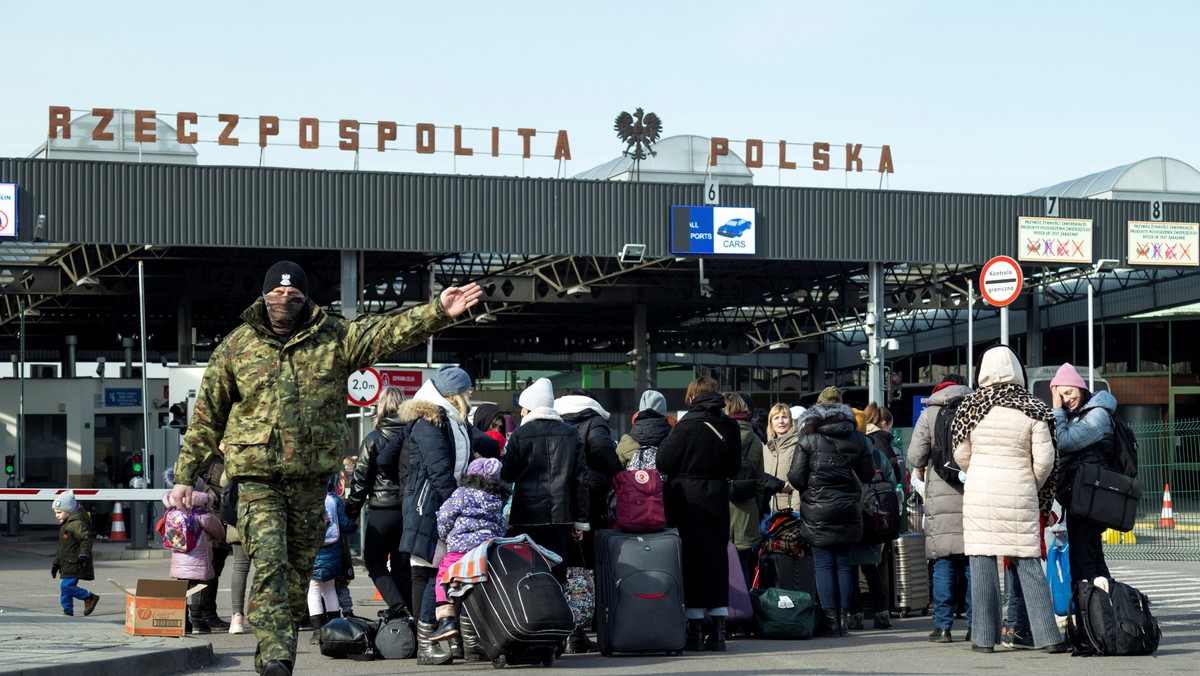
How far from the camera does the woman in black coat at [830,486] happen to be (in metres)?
11.2

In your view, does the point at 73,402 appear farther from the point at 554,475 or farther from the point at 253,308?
the point at 253,308

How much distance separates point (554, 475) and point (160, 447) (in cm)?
2182

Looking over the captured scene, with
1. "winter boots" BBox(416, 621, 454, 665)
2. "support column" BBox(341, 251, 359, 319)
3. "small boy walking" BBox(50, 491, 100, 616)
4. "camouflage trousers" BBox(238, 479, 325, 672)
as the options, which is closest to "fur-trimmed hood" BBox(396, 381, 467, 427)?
"winter boots" BBox(416, 621, 454, 665)

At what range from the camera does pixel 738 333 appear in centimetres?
5453

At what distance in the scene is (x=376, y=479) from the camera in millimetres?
10562

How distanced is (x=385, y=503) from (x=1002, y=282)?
8076 millimetres

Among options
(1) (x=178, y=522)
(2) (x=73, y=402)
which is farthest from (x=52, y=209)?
(1) (x=178, y=522)

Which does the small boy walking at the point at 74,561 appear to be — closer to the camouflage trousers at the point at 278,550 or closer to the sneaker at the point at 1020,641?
the camouflage trousers at the point at 278,550

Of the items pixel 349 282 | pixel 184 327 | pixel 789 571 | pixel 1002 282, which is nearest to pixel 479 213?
→ pixel 349 282

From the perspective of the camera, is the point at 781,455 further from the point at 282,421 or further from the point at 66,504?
the point at 282,421

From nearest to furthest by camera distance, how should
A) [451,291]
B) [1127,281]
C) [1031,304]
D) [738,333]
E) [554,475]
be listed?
[451,291], [554,475], [1127,281], [1031,304], [738,333]

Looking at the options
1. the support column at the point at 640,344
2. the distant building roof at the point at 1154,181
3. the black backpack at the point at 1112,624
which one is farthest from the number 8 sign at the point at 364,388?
the distant building roof at the point at 1154,181

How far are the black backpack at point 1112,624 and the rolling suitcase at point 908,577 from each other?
3.28 metres

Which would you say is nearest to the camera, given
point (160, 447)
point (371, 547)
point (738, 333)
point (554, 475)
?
point (554, 475)
